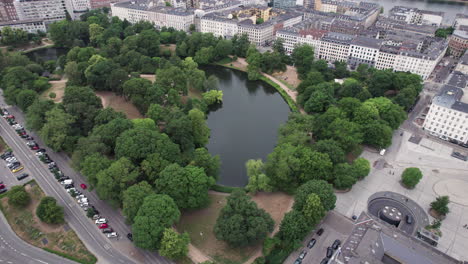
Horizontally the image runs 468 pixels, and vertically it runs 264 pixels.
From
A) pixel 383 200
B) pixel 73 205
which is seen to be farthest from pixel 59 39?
pixel 383 200

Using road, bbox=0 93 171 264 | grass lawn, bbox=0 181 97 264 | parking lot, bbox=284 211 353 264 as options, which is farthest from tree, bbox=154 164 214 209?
parking lot, bbox=284 211 353 264

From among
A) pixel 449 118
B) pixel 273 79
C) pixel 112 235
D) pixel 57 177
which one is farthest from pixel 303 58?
pixel 112 235

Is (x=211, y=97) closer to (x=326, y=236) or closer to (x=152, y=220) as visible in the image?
(x=152, y=220)

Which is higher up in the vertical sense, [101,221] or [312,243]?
[101,221]

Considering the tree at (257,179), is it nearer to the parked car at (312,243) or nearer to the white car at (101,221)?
the parked car at (312,243)

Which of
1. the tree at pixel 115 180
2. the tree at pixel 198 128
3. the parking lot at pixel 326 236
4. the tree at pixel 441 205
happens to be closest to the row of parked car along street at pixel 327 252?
the parking lot at pixel 326 236

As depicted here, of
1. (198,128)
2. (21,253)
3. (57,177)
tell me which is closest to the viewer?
(21,253)
